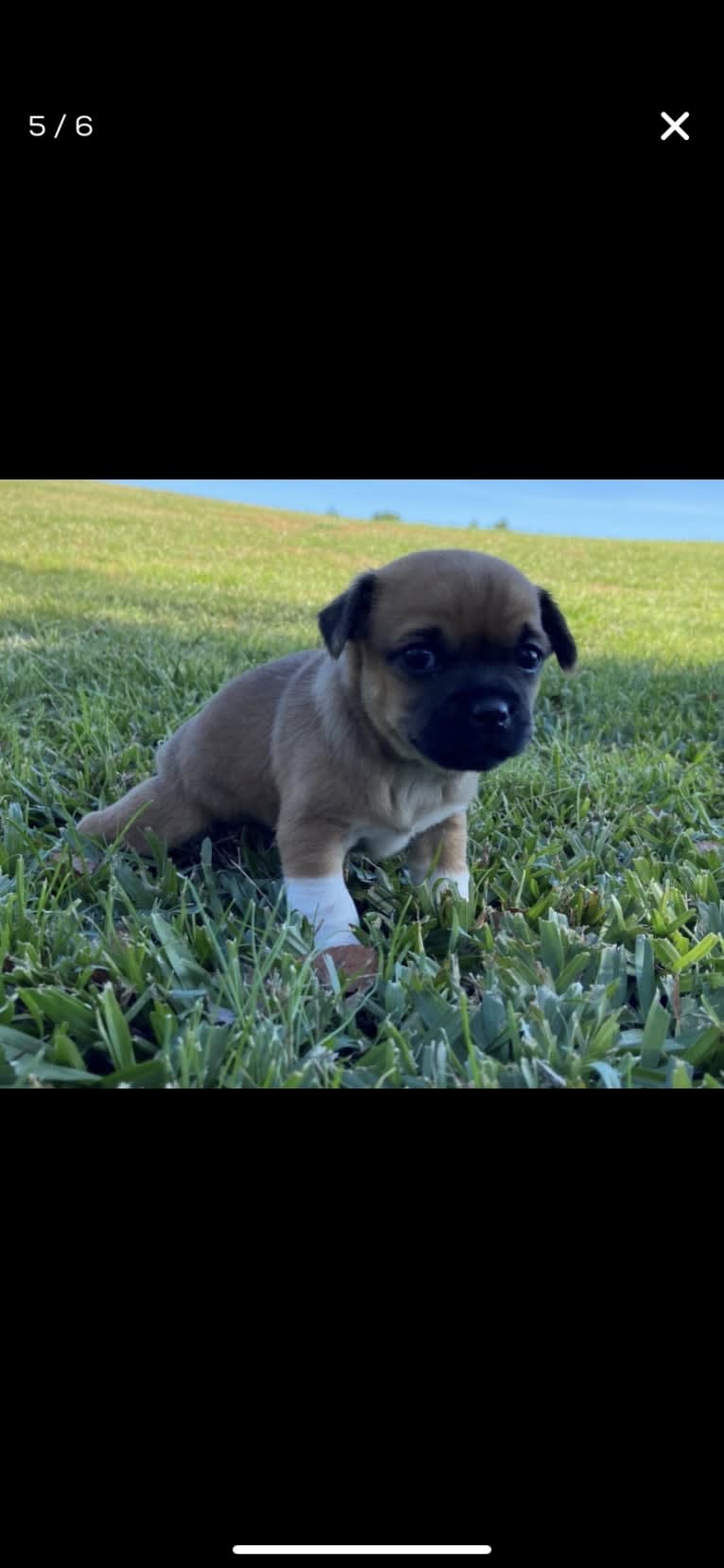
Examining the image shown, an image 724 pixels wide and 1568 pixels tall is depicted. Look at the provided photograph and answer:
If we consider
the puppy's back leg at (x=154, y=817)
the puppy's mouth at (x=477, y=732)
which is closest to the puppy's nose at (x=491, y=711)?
the puppy's mouth at (x=477, y=732)

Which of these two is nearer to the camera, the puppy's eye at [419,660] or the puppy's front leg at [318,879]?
the puppy's eye at [419,660]

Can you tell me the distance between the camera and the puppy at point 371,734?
5.94ft

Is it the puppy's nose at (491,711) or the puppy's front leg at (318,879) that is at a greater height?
the puppy's nose at (491,711)

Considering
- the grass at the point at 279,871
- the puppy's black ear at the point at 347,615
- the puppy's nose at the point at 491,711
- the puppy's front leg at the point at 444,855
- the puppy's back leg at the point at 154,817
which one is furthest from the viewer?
the puppy's back leg at the point at 154,817

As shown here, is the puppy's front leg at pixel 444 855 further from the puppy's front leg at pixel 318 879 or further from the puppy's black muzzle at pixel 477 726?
the puppy's black muzzle at pixel 477 726
